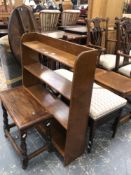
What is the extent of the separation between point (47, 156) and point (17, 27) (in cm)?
156

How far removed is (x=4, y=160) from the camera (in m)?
1.59

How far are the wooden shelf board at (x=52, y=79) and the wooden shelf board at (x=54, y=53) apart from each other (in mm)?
264

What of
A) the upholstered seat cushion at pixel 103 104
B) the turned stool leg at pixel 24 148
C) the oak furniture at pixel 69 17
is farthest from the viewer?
the oak furniture at pixel 69 17

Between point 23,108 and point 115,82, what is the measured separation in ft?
3.63

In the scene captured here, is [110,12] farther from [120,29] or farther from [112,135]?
[112,135]

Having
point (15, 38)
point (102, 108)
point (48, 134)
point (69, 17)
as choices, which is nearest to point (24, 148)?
point (48, 134)

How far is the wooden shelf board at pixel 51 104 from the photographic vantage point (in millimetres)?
1487

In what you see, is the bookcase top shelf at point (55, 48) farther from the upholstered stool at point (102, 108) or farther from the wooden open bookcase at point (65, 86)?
the upholstered stool at point (102, 108)

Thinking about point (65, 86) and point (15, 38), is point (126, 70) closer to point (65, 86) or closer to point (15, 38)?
point (65, 86)

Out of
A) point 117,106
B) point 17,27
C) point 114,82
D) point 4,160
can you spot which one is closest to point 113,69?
point 114,82

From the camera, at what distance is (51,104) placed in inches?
66.2

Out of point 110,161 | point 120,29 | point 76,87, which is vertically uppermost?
point 120,29

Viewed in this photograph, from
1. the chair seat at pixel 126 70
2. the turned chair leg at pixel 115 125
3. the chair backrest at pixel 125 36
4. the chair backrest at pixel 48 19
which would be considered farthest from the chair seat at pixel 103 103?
the chair backrest at pixel 48 19

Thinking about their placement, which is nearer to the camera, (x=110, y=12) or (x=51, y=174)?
(x=51, y=174)
